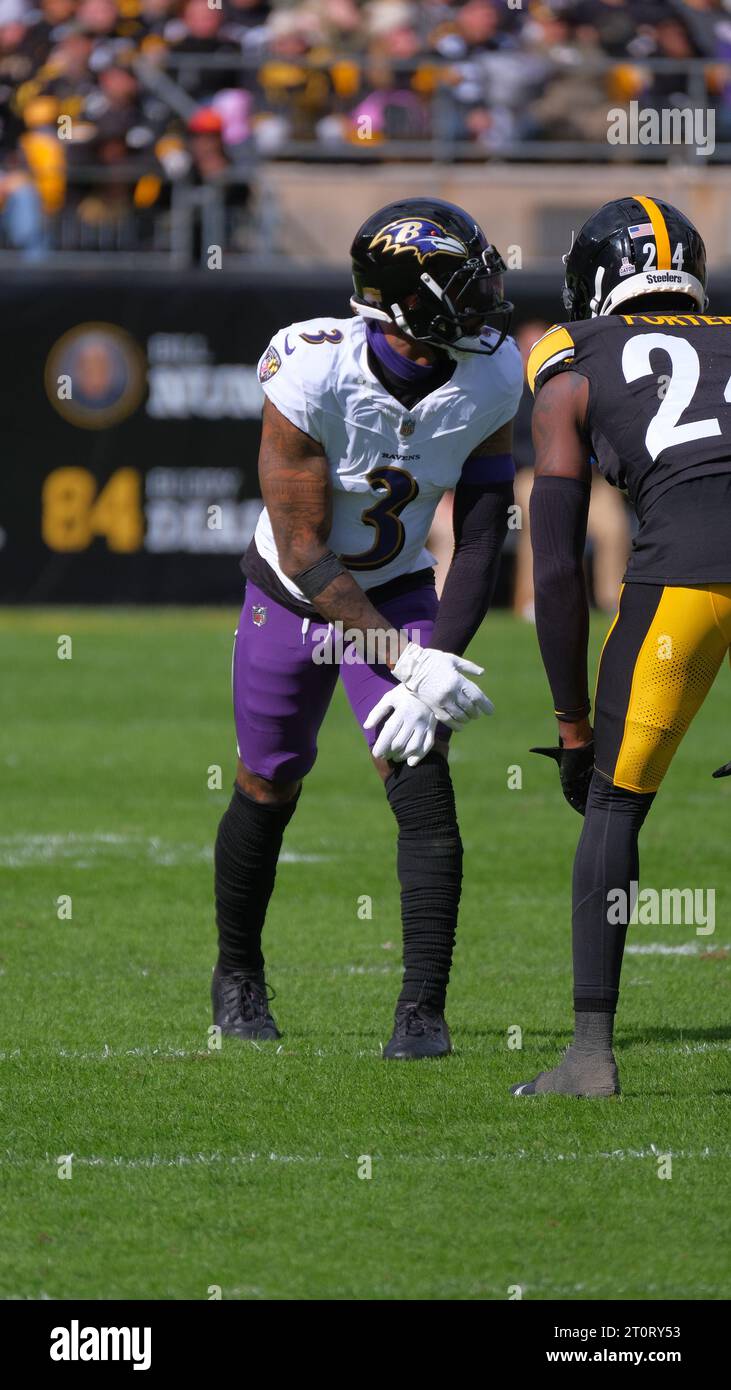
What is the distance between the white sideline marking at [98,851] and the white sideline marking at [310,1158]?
11.1ft

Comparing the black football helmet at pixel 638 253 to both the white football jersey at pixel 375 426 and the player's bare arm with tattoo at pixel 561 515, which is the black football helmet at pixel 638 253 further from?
the white football jersey at pixel 375 426

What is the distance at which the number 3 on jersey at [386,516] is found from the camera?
4.61 m

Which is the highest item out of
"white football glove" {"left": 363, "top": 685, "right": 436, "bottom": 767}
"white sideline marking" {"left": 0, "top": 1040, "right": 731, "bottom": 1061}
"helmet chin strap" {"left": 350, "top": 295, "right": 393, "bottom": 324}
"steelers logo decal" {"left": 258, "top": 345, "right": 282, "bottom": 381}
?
"helmet chin strap" {"left": 350, "top": 295, "right": 393, "bottom": 324}

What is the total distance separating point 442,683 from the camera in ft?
14.1

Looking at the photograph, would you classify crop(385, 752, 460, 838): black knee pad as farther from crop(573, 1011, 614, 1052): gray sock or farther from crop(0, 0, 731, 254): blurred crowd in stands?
crop(0, 0, 731, 254): blurred crowd in stands

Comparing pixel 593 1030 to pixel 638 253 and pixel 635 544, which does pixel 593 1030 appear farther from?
pixel 638 253

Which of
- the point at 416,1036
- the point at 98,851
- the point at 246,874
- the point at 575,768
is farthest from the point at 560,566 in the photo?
the point at 98,851

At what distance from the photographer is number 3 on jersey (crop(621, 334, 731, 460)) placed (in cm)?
399

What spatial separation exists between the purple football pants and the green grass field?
0.69 metres

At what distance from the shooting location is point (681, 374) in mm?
4016

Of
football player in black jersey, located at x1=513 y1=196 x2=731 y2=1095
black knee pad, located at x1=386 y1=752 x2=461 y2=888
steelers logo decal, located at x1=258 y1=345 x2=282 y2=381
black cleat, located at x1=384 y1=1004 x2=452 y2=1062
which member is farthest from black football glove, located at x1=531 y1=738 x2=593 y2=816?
steelers logo decal, located at x1=258 y1=345 x2=282 y2=381

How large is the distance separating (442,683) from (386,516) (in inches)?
20.8

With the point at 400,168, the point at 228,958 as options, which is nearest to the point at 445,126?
the point at 400,168
